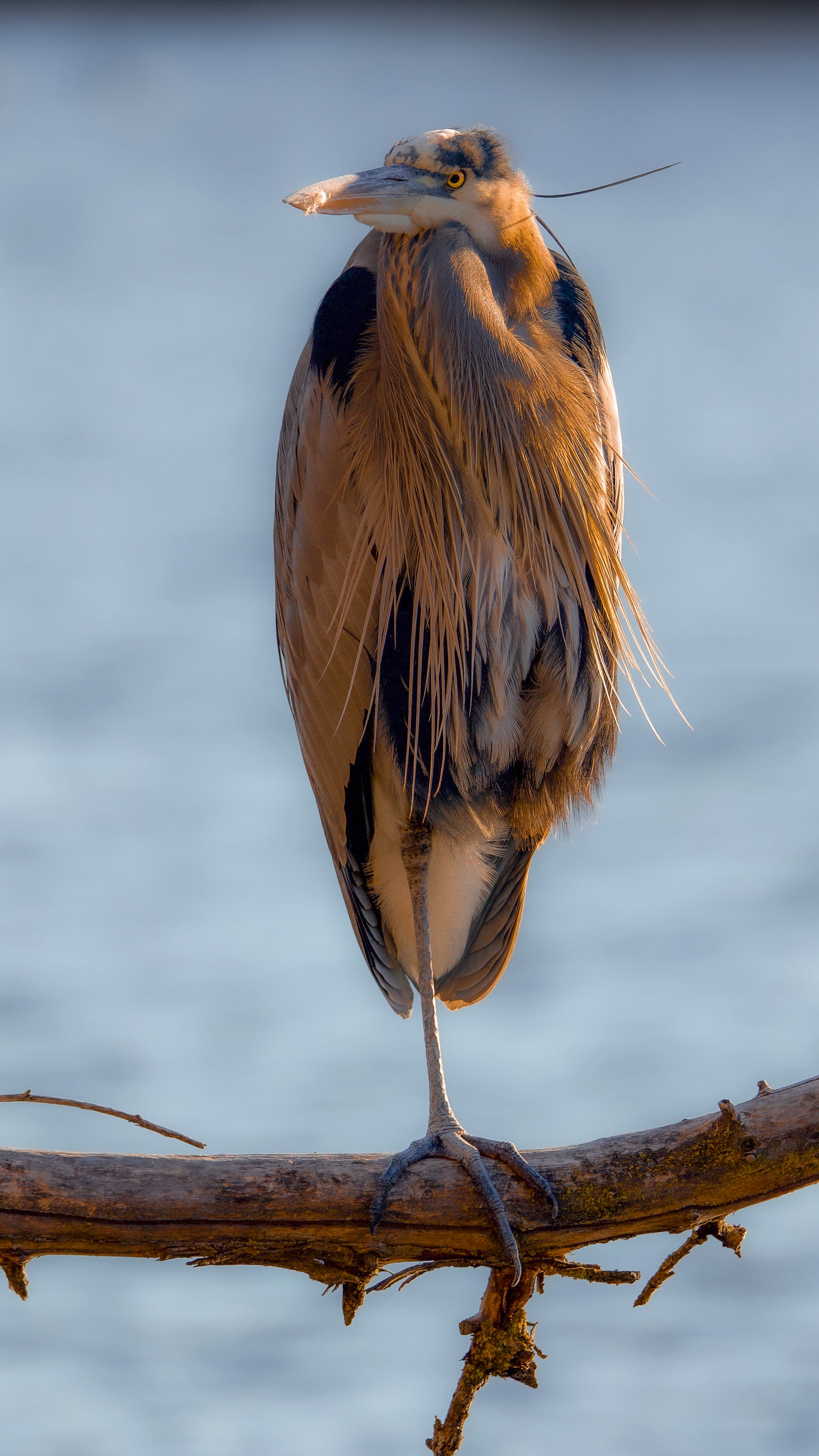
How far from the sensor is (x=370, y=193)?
2184 millimetres

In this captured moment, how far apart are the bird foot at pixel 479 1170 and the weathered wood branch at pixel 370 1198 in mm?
17

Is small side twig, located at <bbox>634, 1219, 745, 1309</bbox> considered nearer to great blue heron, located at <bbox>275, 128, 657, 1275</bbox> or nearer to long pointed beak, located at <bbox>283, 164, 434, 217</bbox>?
great blue heron, located at <bbox>275, 128, 657, 1275</bbox>

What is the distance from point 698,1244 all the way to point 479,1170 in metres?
0.33

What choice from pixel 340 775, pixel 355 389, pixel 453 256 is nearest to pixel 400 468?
pixel 355 389

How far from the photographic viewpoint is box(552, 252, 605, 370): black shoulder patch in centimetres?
252

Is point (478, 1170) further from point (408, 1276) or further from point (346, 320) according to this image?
point (346, 320)

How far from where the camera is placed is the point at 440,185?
2.24 metres

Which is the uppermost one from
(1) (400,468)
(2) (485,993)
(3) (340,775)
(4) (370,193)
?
(4) (370,193)

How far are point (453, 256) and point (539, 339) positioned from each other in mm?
234

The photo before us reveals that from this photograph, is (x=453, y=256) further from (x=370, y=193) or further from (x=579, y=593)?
(x=579, y=593)

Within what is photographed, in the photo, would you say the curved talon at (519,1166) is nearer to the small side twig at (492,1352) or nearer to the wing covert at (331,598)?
the small side twig at (492,1352)

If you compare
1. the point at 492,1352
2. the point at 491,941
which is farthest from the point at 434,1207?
the point at 491,941

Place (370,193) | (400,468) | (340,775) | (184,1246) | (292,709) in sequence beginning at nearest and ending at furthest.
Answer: (184,1246) → (370,193) → (400,468) → (340,775) → (292,709)

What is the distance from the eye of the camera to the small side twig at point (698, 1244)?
1.99m
